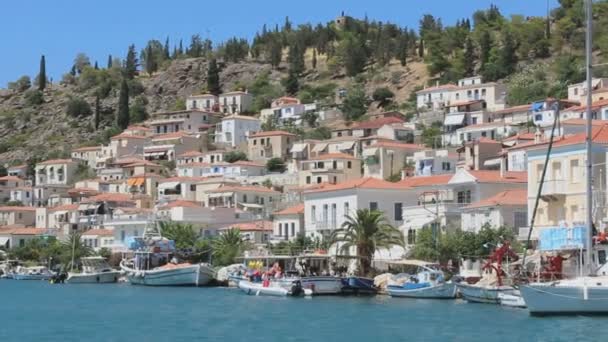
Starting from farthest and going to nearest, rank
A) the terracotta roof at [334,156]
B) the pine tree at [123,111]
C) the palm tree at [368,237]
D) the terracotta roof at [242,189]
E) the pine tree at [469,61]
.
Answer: the pine tree at [123,111]
the pine tree at [469,61]
the terracotta roof at [334,156]
the terracotta roof at [242,189]
the palm tree at [368,237]

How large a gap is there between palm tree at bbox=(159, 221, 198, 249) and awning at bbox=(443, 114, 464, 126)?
34.6 meters

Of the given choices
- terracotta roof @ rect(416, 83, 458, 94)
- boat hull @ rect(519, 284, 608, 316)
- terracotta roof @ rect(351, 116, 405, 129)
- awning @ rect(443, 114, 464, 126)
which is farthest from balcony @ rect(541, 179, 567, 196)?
terracotta roof @ rect(416, 83, 458, 94)

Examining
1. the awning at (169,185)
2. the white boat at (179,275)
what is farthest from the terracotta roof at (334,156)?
the white boat at (179,275)

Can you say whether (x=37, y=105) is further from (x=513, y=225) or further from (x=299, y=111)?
(x=513, y=225)

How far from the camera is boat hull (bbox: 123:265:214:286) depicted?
251 feet

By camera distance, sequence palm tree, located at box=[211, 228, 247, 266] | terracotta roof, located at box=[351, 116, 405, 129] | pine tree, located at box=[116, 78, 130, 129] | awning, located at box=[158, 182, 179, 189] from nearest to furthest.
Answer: palm tree, located at box=[211, 228, 247, 266] → awning, located at box=[158, 182, 179, 189] → terracotta roof, located at box=[351, 116, 405, 129] → pine tree, located at box=[116, 78, 130, 129]

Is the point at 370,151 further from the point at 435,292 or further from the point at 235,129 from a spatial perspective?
the point at 435,292

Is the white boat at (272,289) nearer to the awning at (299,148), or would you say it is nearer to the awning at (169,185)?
the awning at (169,185)

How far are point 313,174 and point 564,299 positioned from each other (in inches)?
2506

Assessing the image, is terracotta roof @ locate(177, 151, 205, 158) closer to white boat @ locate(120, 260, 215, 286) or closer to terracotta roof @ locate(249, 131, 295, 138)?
terracotta roof @ locate(249, 131, 295, 138)

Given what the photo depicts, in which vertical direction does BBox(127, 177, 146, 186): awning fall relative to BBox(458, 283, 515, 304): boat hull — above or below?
above

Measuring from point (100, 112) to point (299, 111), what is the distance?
39219mm

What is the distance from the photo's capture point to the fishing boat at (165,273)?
7662 centimetres

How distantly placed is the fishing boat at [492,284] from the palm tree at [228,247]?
2963 cm
